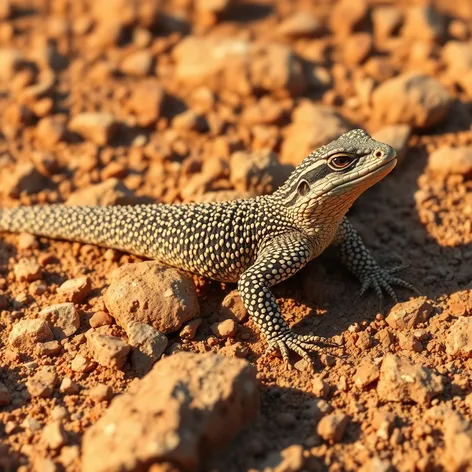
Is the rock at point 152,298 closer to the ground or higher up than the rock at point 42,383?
higher up

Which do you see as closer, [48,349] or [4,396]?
[4,396]

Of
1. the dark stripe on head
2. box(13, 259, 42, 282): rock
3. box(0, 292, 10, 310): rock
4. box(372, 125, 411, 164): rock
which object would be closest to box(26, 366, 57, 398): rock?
box(0, 292, 10, 310): rock

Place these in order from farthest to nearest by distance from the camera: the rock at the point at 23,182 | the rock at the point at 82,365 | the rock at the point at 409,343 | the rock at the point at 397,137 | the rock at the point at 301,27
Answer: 1. the rock at the point at 301,27
2. the rock at the point at 23,182
3. the rock at the point at 397,137
4. the rock at the point at 409,343
5. the rock at the point at 82,365

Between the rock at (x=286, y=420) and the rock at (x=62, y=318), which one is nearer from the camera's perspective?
the rock at (x=286, y=420)

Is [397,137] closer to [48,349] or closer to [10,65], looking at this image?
[48,349]

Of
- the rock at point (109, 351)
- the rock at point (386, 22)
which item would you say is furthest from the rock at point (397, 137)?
the rock at point (109, 351)

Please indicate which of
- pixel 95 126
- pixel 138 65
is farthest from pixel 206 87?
pixel 95 126

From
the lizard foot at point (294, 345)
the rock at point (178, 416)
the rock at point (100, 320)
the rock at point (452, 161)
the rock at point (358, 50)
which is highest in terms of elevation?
the rock at point (358, 50)

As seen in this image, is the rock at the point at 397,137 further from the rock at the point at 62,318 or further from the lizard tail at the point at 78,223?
the rock at the point at 62,318

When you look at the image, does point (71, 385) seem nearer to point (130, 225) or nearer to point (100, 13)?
point (130, 225)
